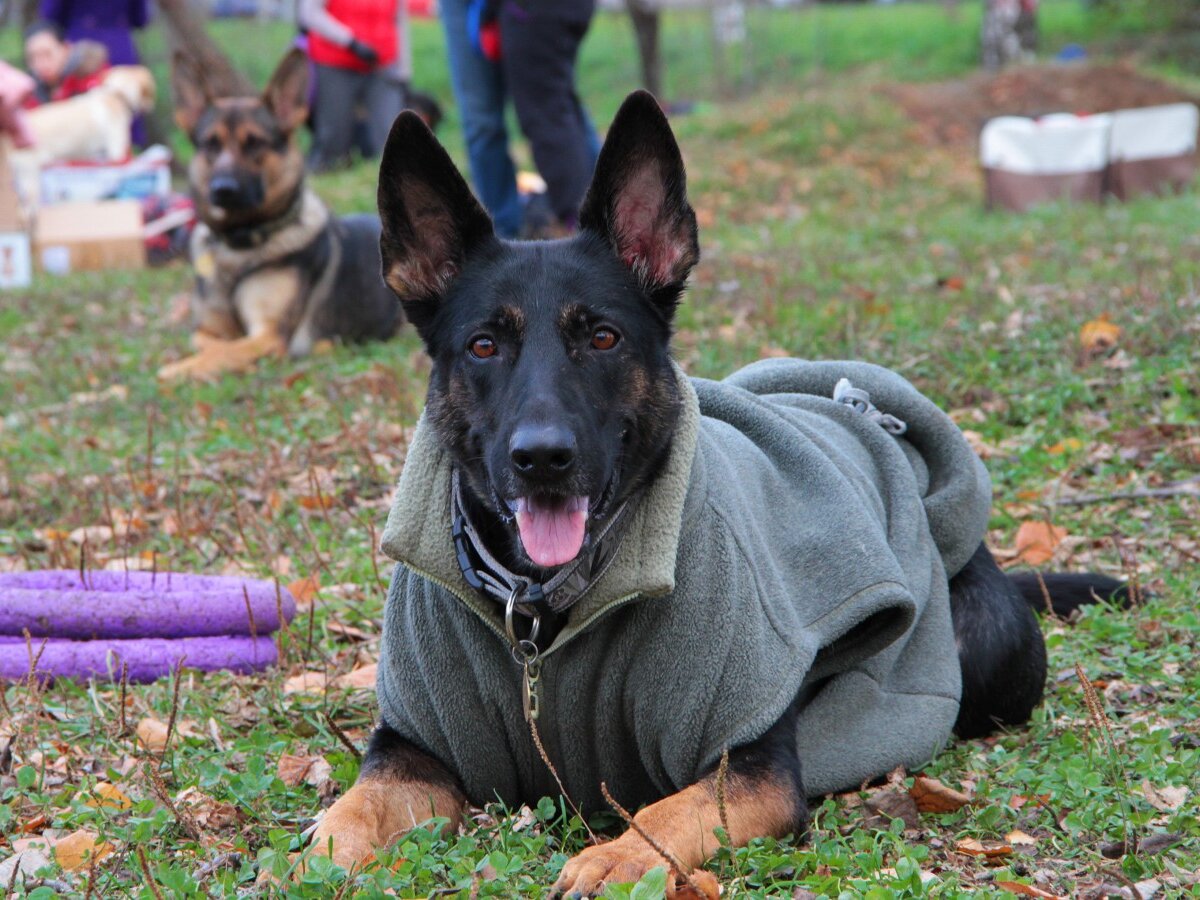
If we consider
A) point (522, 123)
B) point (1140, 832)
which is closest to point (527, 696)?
point (1140, 832)

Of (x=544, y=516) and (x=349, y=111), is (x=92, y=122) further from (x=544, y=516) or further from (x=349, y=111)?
(x=544, y=516)

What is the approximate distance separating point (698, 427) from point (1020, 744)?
1.40 metres

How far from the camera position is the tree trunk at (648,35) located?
23.0 metres

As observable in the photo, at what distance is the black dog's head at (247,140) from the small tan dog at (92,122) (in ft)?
22.5

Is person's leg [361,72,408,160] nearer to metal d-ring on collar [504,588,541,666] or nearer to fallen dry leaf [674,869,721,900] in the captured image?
metal d-ring on collar [504,588,541,666]

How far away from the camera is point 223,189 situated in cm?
888

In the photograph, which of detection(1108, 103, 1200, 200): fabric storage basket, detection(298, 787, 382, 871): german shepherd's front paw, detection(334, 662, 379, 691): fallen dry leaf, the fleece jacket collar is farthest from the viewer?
detection(1108, 103, 1200, 200): fabric storage basket

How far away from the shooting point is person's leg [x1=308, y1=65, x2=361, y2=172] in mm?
17453

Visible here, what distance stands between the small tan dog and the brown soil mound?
419 inches

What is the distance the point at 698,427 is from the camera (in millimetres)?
3266

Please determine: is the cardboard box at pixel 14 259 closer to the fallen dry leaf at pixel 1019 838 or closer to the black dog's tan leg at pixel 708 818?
the black dog's tan leg at pixel 708 818

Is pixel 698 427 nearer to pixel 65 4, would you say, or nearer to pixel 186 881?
pixel 186 881

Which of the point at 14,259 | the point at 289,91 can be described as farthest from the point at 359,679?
the point at 14,259

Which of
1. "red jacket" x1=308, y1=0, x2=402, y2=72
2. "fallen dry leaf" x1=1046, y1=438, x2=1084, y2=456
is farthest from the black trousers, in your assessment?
"fallen dry leaf" x1=1046, y1=438, x2=1084, y2=456
